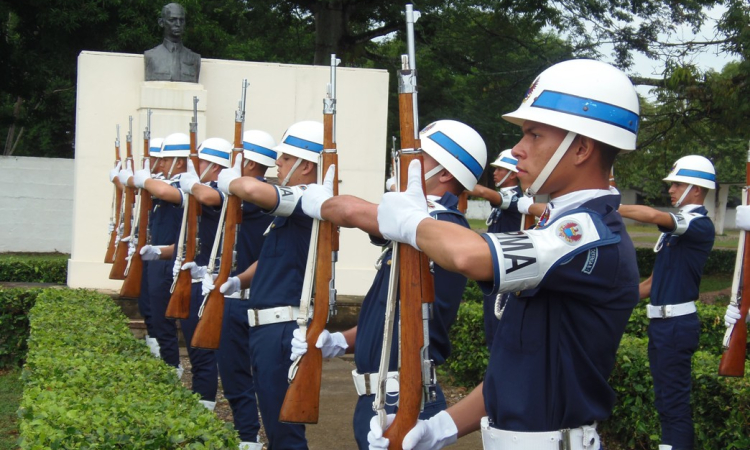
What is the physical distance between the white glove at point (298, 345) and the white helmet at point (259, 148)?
9.47 ft

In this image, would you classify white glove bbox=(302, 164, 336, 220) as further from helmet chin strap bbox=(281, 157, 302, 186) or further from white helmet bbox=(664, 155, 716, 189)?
white helmet bbox=(664, 155, 716, 189)

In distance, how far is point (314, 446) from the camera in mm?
7375

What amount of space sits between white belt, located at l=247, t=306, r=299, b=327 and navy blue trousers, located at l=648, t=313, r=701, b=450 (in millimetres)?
2905

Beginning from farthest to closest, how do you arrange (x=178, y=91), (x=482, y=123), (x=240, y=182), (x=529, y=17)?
(x=482, y=123), (x=529, y=17), (x=178, y=91), (x=240, y=182)

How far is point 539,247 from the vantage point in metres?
2.61

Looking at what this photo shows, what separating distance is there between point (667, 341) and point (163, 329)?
16.8 feet

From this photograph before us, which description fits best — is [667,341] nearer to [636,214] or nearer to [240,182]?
[636,214]

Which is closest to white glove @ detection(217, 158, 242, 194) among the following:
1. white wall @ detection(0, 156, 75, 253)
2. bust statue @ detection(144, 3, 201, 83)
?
bust statue @ detection(144, 3, 201, 83)

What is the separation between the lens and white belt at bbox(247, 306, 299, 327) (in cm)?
561

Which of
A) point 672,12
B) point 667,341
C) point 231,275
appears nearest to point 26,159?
point 672,12

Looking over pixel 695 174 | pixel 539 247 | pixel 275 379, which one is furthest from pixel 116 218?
pixel 539 247

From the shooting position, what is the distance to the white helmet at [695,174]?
308 inches

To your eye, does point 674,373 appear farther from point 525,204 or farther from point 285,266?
point 285,266

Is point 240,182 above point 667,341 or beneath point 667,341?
above
